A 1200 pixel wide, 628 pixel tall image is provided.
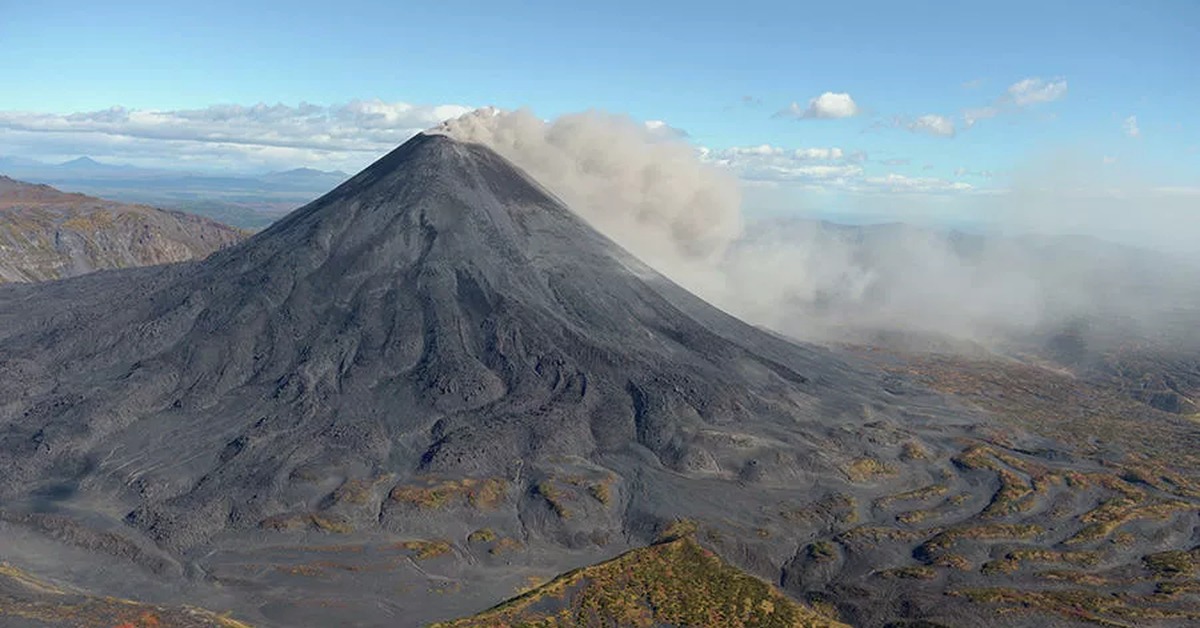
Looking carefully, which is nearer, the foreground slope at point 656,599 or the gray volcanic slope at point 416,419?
the foreground slope at point 656,599

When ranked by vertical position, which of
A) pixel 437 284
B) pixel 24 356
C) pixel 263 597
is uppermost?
pixel 437 284

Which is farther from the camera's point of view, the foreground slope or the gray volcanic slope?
the gray volcanic slope

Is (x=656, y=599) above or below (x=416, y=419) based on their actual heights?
below

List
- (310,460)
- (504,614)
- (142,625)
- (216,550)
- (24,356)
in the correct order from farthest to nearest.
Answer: (24,356)
(310,460)
(216,550)
(504,614)
(142,625)

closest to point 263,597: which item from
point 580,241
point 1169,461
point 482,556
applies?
point 482,556

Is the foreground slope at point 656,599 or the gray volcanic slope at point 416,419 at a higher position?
the gray volcanic slope at point 416,419

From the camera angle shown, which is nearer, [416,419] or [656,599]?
[656,599]

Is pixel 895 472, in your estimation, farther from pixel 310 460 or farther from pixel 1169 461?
pixel 310 460

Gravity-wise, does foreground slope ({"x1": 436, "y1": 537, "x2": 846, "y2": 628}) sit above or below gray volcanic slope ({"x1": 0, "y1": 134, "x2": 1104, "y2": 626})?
below
